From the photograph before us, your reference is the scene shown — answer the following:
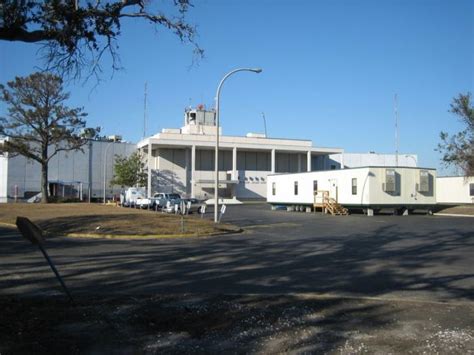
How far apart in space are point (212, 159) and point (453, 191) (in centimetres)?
3577

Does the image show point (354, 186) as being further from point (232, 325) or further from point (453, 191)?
point (232, 325)

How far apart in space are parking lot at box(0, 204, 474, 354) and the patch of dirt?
2 centimetres

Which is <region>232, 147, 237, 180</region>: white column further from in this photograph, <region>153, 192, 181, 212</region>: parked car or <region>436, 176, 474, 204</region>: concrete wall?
<region>153, 192, 181, 212</region>: parked car

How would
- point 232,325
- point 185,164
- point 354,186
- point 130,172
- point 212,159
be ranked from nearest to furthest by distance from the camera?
point 232,325 → point 354,186 → point 130,172 → point 185,164 → point 212,159

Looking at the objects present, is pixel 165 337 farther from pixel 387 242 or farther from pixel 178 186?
pixel 178 186

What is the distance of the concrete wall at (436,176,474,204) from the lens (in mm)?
63531

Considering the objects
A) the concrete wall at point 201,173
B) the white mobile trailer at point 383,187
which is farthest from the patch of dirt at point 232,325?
the concrete wall at point 201,173

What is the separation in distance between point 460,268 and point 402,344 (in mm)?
7135

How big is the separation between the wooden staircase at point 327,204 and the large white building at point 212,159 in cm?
3301

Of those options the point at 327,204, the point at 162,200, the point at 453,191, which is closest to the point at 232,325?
the point at 327,204

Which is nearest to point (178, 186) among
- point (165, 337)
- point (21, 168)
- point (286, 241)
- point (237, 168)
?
point (237, 168)

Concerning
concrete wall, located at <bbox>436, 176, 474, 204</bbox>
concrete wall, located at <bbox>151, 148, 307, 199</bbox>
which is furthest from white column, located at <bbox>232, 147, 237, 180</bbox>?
concrete wall, located at <bbox>436, 176, 474, 204</bbox>

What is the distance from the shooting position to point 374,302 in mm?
8359

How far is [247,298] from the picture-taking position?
28.1 ft
